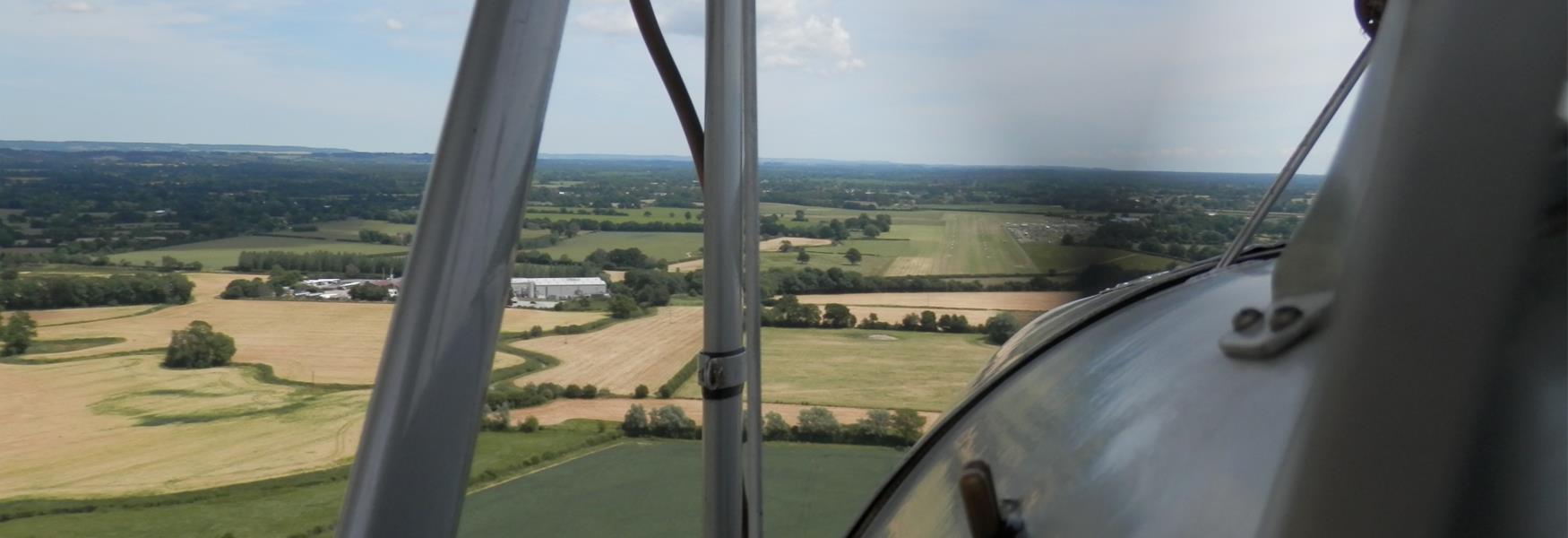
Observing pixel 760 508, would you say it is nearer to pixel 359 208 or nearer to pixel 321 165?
pixel 359 208

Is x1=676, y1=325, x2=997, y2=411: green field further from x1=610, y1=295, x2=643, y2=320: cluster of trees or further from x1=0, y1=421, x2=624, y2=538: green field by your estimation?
x1=0, y1=421, x2=624, y2=538: green field

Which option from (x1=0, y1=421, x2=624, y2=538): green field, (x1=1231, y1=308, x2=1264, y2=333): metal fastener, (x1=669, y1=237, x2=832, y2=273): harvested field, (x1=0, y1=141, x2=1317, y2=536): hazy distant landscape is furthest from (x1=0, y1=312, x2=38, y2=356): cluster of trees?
(x1=1231, y1=308, x2=1264, y2=333): metal fastener

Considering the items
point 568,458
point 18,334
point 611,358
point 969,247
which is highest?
point 969,247

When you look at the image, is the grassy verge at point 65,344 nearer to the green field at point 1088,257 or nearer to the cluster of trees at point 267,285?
the cluster of trees at point 267,285

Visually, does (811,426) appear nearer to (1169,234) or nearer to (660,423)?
(660,423)

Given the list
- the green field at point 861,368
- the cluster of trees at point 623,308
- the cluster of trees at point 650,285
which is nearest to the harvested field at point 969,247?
the green field at point 861,368

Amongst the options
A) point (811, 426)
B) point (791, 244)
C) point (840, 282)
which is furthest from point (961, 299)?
point (811, 426)

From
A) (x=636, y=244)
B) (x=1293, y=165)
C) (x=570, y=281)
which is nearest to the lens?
(x=1293, y=165)

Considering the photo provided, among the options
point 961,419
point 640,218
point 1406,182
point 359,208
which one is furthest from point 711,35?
point 359,208
